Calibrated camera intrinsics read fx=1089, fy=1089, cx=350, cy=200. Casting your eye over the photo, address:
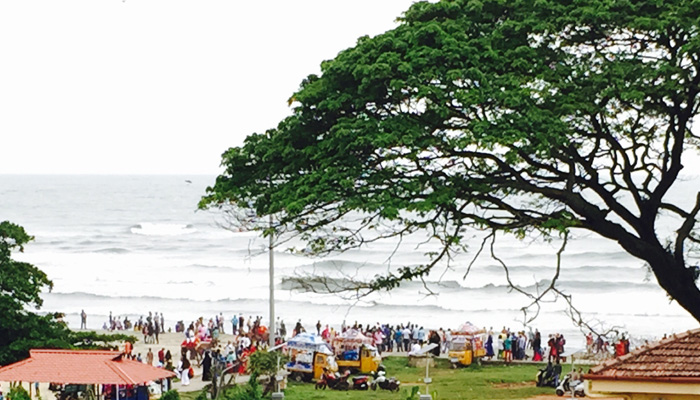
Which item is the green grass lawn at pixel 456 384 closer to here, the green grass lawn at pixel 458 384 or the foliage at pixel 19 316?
the green grass lawn at pixel 458 384

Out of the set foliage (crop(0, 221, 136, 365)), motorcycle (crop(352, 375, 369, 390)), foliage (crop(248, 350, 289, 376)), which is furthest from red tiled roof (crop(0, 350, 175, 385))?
motorcycle (crop(352, 375, 369, 390))

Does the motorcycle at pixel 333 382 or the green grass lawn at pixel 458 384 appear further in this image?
the motorcycle at pixel 333 382

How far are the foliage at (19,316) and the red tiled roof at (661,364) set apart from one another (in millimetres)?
15439

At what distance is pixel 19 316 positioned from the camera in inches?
878

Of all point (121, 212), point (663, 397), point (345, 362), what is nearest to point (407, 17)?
point (663, 397)

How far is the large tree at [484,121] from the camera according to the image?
36.7ft

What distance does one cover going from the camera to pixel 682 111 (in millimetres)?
11961

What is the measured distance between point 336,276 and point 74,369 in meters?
46.4

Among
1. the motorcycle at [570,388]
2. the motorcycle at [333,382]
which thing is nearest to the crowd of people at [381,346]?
the motorcycle at [570,388]

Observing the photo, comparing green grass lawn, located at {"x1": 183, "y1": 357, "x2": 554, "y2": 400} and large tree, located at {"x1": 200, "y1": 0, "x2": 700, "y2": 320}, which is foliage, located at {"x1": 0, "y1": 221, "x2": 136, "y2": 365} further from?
large tree, located at {"x1": 200, "y1": 0, "x2": 700, "y2": 320}

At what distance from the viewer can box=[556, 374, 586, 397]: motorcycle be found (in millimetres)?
23766

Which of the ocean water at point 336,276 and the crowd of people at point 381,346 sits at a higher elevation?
the ocean water at point 336,276

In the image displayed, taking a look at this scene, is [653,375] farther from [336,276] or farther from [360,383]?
[336,276]

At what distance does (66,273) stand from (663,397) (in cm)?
6642
